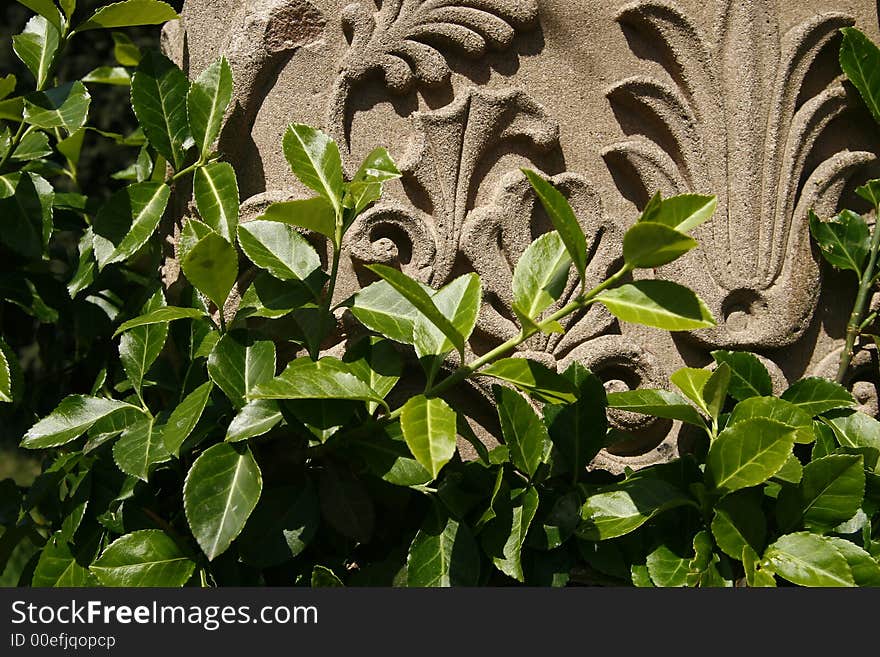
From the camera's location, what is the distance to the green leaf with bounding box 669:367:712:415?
1.23m

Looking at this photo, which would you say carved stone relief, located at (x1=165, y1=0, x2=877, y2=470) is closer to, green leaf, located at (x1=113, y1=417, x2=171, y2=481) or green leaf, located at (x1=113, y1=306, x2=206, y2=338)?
green leaf, located at (x1=113, y1=306, x2=206, y2=338)

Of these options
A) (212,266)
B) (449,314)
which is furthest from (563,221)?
(212,266)

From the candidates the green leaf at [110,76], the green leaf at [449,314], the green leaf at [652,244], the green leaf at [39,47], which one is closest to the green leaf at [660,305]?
the green leaf at [652,244]

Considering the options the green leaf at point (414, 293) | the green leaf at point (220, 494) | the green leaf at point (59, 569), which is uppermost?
the green leaf at point (414, 293)

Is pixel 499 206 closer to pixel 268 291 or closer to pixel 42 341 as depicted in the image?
pixel 268 291

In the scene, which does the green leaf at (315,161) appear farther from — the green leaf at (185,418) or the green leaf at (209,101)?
the green leaf at (185,418)

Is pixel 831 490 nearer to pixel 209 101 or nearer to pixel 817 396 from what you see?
pixel 817 396

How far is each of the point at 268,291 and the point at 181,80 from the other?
39 centimetres

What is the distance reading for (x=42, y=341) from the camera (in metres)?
1.71

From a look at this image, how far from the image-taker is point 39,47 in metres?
1.39

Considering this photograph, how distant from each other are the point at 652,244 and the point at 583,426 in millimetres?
319

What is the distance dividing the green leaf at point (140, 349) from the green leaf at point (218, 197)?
0.17m

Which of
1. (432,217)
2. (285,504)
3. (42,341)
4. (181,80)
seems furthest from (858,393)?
(42,341)

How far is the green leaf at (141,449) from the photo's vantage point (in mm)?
1101
